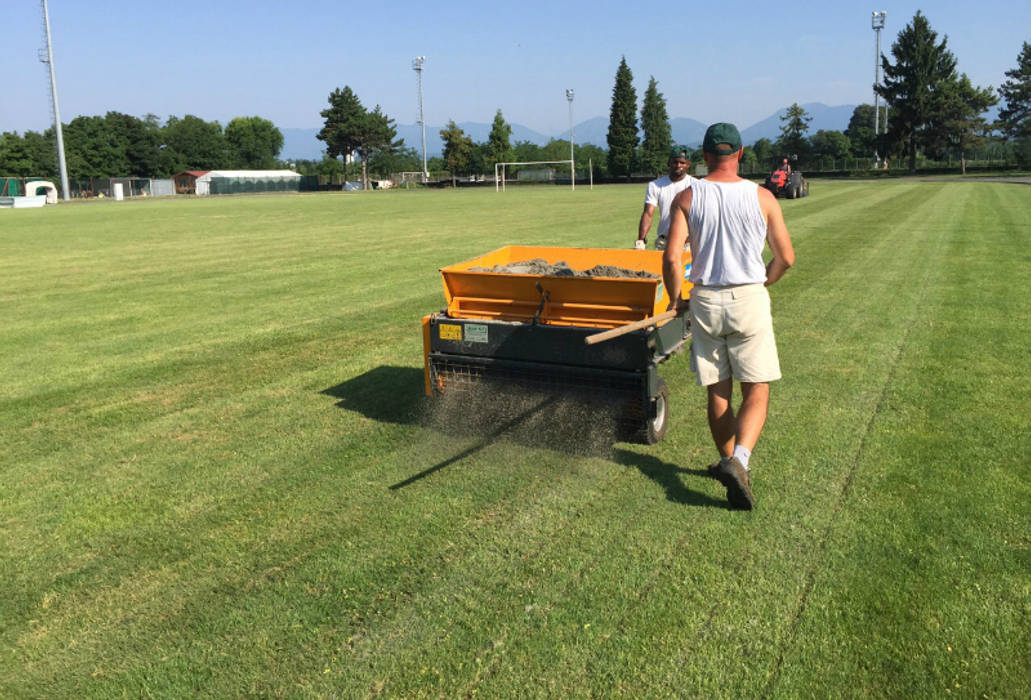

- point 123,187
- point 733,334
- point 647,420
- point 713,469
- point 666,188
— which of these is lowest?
point 713,469

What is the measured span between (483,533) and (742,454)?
1.44m

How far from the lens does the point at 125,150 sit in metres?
97.1

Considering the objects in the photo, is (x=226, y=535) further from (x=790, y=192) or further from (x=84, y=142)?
(x=84, y=142)

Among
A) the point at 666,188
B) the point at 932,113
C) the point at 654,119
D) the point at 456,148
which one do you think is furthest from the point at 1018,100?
the point at 666,188

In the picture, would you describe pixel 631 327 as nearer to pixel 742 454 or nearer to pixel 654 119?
pixel 742 454

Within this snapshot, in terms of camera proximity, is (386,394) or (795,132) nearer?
(386,394)

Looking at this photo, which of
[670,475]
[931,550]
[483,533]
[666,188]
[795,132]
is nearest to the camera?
[931,550]

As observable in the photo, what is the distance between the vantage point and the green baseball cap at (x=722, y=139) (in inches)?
162

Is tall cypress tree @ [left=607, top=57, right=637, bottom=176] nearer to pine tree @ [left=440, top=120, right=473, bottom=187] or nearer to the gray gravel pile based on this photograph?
pine tree @ [left=440, top=120, right=473, bottom=187]

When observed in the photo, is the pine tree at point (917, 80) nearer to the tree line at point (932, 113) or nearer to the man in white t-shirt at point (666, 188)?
the tree line at point (932, 113)

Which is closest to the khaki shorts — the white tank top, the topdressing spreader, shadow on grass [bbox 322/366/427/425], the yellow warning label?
the white tank top

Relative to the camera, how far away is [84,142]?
92812mm

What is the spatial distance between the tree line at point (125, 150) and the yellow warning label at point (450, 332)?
96.7 m

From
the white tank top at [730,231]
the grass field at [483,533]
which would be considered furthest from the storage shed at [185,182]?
the white tank top at [730,231]
